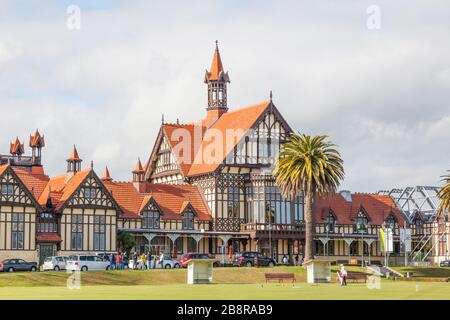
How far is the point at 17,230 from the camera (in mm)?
93062

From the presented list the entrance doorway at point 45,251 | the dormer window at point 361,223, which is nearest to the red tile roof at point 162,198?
the entrance doorway at point 45,251

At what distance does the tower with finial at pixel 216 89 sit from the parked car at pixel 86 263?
33.6 metres

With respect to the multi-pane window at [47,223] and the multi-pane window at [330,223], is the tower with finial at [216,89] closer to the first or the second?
the multi-pane window at [330,223]

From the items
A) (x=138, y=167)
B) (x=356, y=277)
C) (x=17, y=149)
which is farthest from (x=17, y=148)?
(x=356, y=277)

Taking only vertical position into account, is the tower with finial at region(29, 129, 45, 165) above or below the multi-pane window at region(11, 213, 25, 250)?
above

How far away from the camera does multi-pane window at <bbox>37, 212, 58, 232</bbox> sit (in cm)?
9536

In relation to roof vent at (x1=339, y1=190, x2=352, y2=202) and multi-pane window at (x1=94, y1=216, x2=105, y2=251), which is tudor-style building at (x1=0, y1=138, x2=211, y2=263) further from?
roof vent at (x1=339, y1=190, x2=352, y2=202)

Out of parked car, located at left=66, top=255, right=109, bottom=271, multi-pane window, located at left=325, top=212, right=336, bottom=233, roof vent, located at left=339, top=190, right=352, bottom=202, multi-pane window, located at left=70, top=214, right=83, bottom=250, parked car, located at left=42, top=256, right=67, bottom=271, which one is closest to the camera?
parked car, located at left=66, top=255, right=109, bottom=271

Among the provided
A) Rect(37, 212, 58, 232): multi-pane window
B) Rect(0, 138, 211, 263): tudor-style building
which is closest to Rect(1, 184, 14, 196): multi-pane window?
Rect(0, 138, 211, 263): tudor-style building

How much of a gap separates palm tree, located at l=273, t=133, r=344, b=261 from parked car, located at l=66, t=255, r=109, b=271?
17.7 metres

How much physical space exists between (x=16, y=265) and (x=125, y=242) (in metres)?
16.3

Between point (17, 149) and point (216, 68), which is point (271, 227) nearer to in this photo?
point (216, 68)

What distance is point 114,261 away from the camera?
89.6 m
